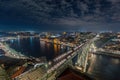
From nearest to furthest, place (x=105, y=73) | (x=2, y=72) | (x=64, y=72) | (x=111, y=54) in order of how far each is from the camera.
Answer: (x=2, y=72) < (x=64, y=72) < (x=105, y=73) < (x=111, y=54)

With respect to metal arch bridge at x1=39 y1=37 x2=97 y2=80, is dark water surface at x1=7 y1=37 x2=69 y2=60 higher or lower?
lower

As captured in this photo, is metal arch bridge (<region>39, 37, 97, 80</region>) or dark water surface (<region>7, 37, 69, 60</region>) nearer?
metal arch bridge (<region>39, 37, 97, 80</region>)

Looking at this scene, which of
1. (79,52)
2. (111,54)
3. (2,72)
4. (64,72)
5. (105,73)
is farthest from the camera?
(111,54)

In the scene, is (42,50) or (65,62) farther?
(42,50)

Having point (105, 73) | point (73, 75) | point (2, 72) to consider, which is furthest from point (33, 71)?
point (105, 73)

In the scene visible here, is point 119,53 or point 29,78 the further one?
point 119,53

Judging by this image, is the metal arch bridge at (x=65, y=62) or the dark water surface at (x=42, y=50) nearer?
the metal arch bridge at (x=65, y=62)

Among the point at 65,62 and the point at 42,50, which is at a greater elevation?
the point at 65,62

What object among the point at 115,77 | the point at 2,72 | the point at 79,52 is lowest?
the point at 115,77

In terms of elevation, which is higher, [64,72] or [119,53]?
[64,72]

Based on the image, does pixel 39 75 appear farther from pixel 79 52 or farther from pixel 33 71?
pixel 79 52

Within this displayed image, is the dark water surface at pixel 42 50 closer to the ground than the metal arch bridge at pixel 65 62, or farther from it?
closer to the ground
